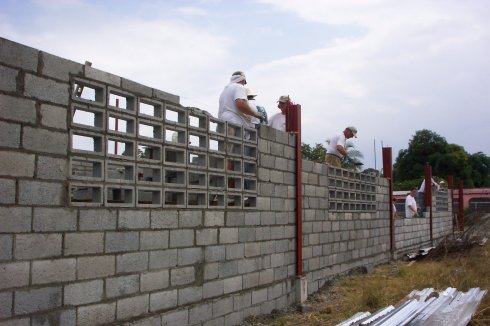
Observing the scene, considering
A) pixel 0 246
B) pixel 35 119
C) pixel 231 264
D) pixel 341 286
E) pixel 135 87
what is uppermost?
pixel 135 87

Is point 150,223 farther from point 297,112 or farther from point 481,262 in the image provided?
point 481,262

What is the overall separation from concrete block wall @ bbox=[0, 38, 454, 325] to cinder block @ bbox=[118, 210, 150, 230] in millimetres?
11

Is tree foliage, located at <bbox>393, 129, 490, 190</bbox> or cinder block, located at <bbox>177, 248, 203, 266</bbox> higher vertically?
tree foliage, located at <bbox>393, 129, 490, 190</bbox>

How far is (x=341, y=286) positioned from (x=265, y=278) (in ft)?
8.49

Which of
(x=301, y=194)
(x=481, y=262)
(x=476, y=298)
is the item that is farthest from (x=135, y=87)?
(x=481, y=262)

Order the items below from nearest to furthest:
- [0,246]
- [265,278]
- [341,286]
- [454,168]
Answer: [0,246] < [265,278] < [341,286] < [454,168]

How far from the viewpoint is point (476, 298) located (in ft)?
21.6

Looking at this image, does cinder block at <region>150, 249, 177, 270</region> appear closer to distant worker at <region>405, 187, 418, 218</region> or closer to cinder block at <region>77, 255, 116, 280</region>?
cinder block at <region>77, 255, 116, 280</region>

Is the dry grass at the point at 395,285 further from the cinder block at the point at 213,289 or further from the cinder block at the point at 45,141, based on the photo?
the cinder block at the point at 45,141

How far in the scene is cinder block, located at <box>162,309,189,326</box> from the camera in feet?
15.5

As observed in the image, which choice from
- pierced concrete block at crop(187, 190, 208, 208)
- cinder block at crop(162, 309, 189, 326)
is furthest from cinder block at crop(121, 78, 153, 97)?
cinder block at crop(162, 309, 189, 326)

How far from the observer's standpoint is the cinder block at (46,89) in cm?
A: 364

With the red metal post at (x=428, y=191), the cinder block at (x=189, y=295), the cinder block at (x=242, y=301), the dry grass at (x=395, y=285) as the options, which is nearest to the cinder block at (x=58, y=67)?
the cinder block at (x=189, y=295)

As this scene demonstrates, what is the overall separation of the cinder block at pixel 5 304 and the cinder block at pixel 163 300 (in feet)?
4.71
